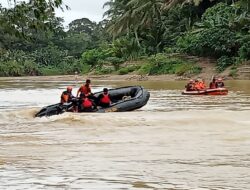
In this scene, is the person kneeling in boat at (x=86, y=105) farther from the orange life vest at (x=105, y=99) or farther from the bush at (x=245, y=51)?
the bush at (x=245, y=51)

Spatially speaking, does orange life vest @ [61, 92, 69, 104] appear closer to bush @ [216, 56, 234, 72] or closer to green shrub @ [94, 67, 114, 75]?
bush @ [216, 56, 234, 72]

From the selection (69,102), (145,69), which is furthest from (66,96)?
(145,69)

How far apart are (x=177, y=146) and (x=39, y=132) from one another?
12.9ft

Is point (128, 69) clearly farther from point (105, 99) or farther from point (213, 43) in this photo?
point (105, 99)

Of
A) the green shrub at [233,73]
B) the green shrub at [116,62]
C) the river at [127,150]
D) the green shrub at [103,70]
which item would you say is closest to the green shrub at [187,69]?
the green shrub at [233,73]

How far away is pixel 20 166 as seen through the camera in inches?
360

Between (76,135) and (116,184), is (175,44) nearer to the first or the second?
(76,135)

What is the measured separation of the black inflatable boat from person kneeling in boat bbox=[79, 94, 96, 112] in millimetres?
158

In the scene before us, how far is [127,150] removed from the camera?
35.0ft

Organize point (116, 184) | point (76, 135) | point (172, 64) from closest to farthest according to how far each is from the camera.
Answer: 1. point (116, 184)
2. point (76, 135)
3. point (172, 64)

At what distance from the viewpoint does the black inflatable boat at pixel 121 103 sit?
16.6 m

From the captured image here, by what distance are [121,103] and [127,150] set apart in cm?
676

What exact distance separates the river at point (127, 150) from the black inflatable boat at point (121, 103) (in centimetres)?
34

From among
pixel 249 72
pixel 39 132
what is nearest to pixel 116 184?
pixel 39 132
